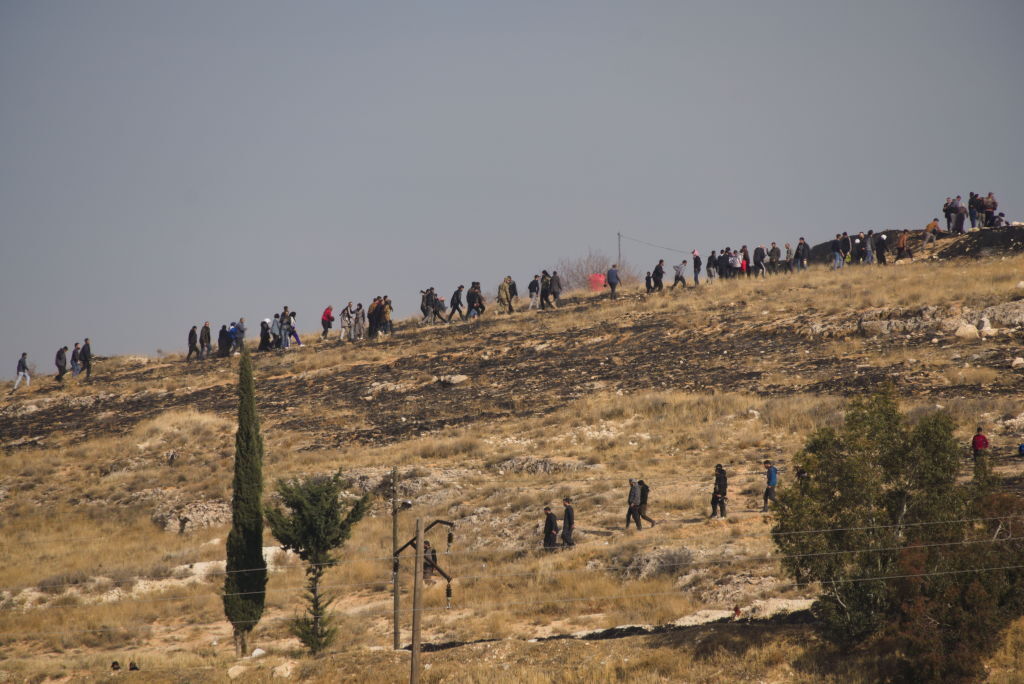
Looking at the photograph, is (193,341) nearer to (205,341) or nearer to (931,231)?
(205,341)

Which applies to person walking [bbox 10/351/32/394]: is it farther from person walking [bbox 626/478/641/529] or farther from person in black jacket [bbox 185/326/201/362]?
person walking [bbox 626/478/641/529]

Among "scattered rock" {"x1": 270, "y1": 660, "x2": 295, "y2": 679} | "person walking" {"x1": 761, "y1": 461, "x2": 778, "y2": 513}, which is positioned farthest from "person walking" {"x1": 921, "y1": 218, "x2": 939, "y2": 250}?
"scattered rock" {"x1": 270, "y1": 660, "x2": 295, "y2": 679}

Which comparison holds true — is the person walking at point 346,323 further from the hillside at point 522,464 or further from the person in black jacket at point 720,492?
the person in black jacket at point 720,492

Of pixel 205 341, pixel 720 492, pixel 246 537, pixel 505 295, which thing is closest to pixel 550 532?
pixel 720 492

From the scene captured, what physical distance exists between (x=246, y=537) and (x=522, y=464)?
11.6 m

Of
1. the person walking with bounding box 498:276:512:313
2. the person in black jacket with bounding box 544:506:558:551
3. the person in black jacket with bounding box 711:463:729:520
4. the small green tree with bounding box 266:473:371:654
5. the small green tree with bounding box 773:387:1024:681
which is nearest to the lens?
the small green tree with bounding box 773:387:1024:681

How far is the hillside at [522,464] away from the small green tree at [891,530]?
3.15ft

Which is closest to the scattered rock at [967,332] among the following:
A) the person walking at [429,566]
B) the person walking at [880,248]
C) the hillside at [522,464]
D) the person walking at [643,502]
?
the hillside at [522,464]

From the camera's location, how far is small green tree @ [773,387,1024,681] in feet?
56.7

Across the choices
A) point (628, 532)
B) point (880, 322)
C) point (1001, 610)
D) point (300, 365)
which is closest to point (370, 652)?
point (628, 532)

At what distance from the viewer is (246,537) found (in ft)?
77.0

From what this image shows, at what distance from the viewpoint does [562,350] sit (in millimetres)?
45844

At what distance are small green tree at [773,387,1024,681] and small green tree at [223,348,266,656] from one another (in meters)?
11.7

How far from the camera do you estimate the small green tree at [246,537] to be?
74.1ft
